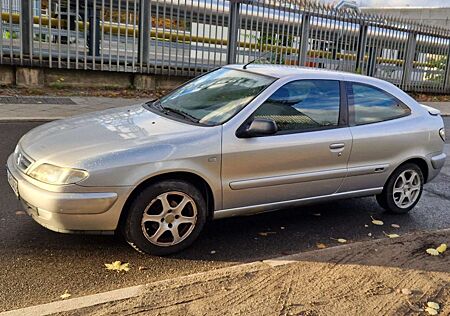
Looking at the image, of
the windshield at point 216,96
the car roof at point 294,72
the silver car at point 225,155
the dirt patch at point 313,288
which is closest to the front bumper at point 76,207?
the silver car at point 225,155

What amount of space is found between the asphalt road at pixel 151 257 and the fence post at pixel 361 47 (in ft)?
38.1

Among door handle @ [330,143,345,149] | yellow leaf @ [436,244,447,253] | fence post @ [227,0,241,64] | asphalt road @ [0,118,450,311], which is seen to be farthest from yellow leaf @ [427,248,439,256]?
fence post @ [227,0,241,64]

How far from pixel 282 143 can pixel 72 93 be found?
866 cm

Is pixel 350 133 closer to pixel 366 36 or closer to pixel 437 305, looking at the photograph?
pixel 437 305

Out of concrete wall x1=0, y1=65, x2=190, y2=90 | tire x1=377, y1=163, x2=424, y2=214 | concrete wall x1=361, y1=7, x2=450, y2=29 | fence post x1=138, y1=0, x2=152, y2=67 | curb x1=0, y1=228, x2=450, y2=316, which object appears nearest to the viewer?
curb x1=0, y1=228, x2=450, y2=316

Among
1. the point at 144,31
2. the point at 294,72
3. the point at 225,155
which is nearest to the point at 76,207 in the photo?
the point at 225,155

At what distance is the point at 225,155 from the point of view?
390 cm

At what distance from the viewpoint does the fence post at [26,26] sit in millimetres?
11086

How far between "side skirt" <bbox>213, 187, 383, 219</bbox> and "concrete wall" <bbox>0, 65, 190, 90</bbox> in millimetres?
8930

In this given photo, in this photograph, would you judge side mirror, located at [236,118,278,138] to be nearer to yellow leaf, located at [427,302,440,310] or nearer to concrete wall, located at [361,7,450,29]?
yellow leaf, located at [427,302,440,310]

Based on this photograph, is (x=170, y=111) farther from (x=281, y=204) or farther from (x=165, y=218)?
(x=281, y=204)

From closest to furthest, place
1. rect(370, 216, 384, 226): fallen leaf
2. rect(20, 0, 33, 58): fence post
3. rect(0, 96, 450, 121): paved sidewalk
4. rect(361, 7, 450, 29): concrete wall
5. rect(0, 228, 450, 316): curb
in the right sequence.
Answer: rect(0, 228, 450, 316): curb → rect(370, 216, 384, 226): fallen leaf → rect(0, 96, 450, 121): paved sidewalk → rect(20, 0, 33, 58): fence post → rect(361, 7, 450, 29): concrete wall

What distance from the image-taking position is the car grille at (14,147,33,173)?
3656 millimetres

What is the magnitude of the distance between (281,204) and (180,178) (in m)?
1.07
